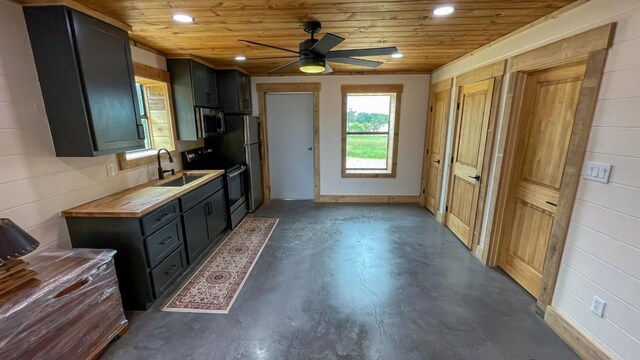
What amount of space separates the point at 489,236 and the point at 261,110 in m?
4.00

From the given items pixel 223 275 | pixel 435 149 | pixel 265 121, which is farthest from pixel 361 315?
pixel 265 121

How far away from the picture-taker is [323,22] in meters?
2.22

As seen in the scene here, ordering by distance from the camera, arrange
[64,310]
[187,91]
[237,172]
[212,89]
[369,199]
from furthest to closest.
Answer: [369,199]
[237,172]
[212,89]
[187,91]
[64,310]

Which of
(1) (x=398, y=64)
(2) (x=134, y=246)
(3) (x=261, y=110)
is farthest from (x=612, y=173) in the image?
(3) (x=261, y=110)

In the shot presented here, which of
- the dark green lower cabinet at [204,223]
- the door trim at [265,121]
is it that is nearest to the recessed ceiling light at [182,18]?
the dark green lower cabinet at [204,223]

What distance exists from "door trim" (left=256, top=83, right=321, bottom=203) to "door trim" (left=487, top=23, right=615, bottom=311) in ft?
9.72

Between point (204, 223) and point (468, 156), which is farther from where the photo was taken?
point (468, 156)

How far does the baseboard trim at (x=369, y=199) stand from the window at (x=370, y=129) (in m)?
0.43

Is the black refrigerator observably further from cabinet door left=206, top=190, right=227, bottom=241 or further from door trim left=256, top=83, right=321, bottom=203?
cabinet door left=206, top=190, right=227, bottom=241

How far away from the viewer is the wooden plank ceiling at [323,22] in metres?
1.89

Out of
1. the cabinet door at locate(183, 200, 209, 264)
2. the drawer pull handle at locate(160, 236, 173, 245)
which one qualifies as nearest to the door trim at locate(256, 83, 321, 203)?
the cabinet door at locate(183, 200, 209, 264)

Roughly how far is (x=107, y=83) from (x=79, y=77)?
0.77ft

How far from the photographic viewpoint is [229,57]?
3508 mm

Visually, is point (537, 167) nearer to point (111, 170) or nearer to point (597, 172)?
point (597, 172)
